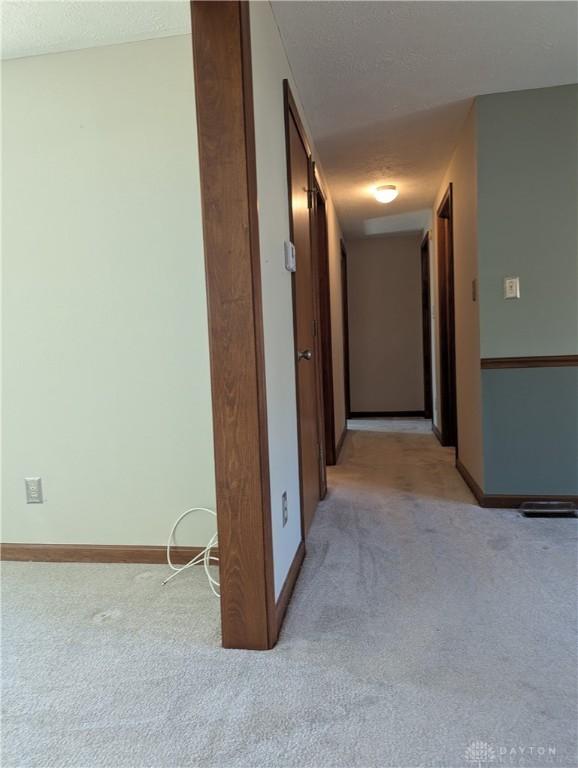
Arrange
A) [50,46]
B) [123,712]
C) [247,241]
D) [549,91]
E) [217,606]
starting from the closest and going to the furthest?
[123,712] < [247,241] < [217,606] < [50,46] < [549,91]

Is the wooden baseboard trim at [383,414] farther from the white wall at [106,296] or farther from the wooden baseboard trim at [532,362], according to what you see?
the white wall at [106,296]

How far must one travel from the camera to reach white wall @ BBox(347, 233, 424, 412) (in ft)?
20.3

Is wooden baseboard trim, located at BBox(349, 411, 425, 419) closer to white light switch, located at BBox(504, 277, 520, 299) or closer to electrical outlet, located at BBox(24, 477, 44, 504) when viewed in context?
white light switch, located at BBox(504, 277, 520, 299)

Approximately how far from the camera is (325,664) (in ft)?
4.73

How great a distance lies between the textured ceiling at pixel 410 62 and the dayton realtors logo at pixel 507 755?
7.68 ft

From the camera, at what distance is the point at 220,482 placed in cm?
150

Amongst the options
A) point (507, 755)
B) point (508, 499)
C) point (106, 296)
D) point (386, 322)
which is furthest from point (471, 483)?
point (386, 322)

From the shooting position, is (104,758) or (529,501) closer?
(104,758)

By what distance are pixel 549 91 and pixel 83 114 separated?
2303mm

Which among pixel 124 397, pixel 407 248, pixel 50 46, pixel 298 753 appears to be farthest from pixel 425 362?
pixel 298 753

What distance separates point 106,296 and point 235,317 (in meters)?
0.98

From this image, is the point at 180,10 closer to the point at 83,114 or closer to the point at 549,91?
the point at 83,114

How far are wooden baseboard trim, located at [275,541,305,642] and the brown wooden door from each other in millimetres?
172

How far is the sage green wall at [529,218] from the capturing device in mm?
2609
